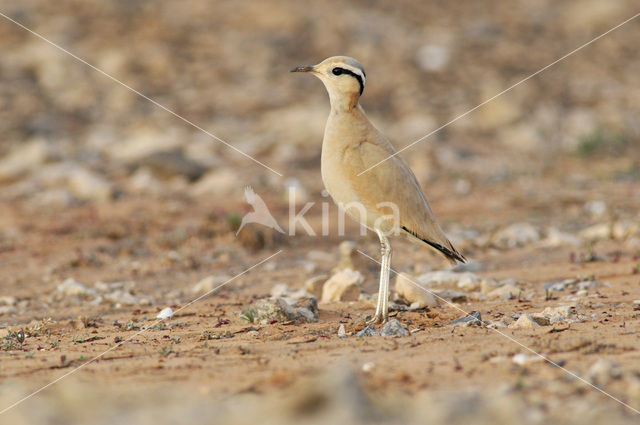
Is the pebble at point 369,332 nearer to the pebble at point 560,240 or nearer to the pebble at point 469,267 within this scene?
the pebble at point 469,267

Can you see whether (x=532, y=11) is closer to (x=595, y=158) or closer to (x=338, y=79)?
(x=595, y=158)

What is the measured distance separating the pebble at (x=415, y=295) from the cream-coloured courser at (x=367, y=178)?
1.18 feet

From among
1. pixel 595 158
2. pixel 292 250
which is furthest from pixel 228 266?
pixel 595 158

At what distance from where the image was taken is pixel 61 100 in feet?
49.6

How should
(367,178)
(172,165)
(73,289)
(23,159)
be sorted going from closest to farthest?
(367,178) < (73,289) < (172,165) < (23,159)

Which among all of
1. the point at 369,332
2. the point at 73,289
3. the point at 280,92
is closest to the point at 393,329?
the point at 369,332

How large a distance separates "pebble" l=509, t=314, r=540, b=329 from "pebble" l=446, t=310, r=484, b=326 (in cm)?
24

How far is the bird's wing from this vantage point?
552 centimetres

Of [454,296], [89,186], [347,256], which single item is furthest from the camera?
[89,186]

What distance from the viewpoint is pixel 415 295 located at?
6.03m

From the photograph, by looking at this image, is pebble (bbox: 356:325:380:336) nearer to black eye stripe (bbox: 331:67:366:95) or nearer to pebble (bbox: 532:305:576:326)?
pebble (bbox: 532:305:576:326)

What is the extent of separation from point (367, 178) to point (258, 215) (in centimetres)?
433

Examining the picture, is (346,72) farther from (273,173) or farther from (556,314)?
(273,173)

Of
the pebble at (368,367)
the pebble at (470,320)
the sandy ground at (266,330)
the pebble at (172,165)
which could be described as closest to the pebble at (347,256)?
the sandy ground at (266,330)
